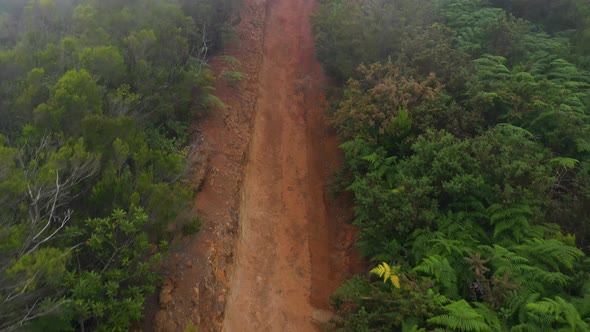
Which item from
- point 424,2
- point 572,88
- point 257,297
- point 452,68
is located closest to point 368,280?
point 257,297

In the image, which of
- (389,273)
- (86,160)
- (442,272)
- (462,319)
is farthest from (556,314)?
(86,160)

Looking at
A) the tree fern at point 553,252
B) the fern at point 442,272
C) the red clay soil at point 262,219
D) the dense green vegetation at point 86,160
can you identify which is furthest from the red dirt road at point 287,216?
the tree fern at point 553,252

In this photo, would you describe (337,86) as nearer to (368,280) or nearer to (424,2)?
(424,2)

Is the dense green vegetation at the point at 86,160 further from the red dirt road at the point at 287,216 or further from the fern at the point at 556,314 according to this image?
the fern at the point at 556,314

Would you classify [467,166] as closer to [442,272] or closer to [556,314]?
[442,272]

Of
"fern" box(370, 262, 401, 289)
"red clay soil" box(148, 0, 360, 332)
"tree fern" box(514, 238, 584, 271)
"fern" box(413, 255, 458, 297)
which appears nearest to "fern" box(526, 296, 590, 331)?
"tree fern" box(514, 238, 584, 271)

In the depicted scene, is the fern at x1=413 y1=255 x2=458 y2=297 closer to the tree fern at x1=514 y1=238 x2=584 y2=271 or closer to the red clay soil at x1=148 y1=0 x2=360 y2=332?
the tree fern at x1=514 y1=238 x2=584 y2=271
